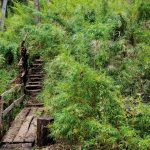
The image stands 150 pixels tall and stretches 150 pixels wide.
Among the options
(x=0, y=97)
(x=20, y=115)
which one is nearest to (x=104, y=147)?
(x=0, y=97)

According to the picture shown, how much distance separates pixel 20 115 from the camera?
379 inches

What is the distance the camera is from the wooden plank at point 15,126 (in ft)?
25.0

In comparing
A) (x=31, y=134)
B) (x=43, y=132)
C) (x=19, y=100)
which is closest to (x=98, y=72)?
(x=43, y=132)

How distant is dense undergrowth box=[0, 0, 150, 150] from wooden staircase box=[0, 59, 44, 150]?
62 centimetres

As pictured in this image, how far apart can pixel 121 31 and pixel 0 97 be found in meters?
4.84

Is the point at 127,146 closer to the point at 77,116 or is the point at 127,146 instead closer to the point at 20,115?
the point at 77,116

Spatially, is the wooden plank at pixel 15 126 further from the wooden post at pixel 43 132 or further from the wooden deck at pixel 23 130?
the wooden post at pixel 43 132

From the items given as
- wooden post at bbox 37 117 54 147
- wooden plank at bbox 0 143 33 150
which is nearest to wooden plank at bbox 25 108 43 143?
wooden plank at bbox 0 143 33 150

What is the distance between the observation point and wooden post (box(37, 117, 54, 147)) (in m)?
6.84

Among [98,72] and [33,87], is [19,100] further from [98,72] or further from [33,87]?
[98,72]

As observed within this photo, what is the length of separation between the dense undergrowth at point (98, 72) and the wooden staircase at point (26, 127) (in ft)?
2.02

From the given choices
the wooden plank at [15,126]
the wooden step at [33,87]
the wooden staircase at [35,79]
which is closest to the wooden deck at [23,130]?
the wooden plank at [15,126]

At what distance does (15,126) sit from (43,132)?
1814 mm

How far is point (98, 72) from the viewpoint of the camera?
778 centimetres
